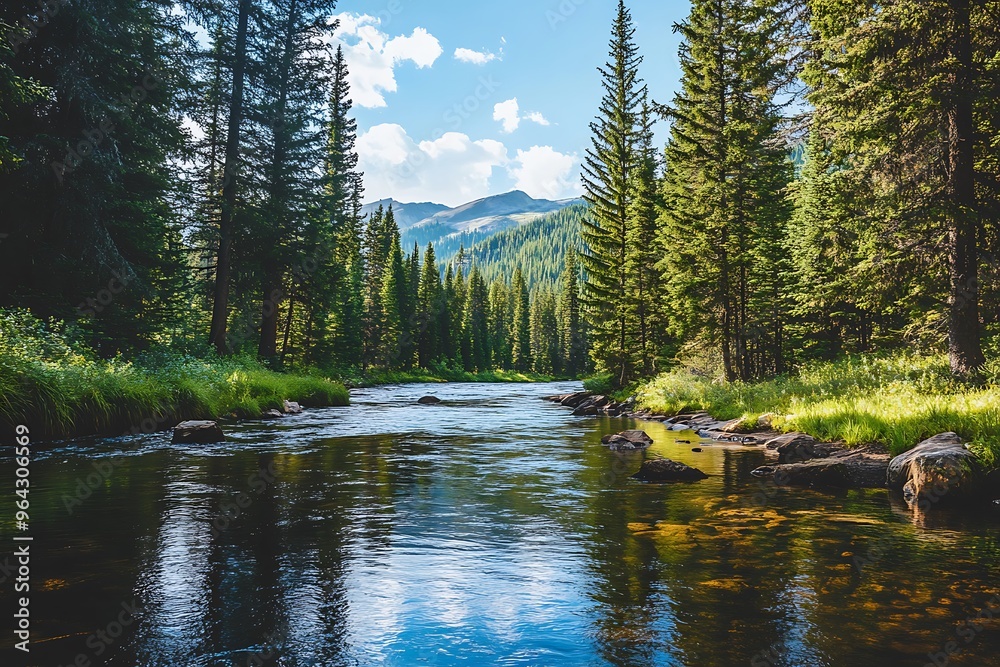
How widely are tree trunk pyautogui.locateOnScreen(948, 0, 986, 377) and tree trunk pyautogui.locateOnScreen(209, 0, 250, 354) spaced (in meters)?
24.2

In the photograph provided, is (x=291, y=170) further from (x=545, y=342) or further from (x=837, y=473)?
(x=545, y=342)

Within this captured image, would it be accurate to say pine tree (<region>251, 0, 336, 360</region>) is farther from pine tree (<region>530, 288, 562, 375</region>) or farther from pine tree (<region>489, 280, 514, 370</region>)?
pine tree (<region>530, 288, 562, 375</region>)

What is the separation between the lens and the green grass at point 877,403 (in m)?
10.8

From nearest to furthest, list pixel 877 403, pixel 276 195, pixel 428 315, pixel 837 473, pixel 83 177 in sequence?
1. pixel 837 473
2. pixel 877 403
3. pixel 83 177
4. pixel 276 195
5. pixel 428 315

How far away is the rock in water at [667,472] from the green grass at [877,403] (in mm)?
4304

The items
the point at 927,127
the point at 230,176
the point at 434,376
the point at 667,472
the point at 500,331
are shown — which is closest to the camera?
the point at 667,472

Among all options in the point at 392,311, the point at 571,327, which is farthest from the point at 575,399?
the point at 571,327

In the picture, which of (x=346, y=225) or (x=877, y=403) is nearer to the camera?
(x=877, y=403)

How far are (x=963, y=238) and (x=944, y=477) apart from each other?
315 inches

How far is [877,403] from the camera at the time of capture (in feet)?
44.9

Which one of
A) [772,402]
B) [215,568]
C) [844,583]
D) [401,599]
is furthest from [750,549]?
[772,402]

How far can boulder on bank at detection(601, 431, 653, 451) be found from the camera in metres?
15.9

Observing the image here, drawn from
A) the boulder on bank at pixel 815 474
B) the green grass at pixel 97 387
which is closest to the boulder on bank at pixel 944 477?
the boulder on bank at pixel 815 474

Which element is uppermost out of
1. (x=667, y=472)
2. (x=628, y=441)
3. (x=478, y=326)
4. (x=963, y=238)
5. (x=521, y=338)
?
(x=478, y=326)
